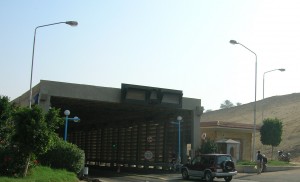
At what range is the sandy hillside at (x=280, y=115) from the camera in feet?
236

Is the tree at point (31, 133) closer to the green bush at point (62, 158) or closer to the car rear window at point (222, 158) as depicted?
the green bush at point (62, 158)

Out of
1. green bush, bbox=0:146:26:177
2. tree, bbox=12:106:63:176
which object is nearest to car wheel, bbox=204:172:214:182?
tree, bbox=12:106:63:176

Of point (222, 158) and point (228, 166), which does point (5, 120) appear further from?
point (228, 166)

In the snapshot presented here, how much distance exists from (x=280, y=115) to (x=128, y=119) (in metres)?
66.7

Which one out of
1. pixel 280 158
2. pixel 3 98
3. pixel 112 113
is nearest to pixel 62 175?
pixel 3 98

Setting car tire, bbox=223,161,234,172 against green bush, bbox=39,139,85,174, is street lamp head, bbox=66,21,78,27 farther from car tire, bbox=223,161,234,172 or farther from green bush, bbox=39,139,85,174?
car tire, bbox=223,161,234,172

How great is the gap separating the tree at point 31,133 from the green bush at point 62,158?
511 cm

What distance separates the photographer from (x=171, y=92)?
118 ft

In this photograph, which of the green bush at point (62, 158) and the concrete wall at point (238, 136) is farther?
the concrete wall at point (238, 136)

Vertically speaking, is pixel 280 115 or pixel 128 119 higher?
pixel 280 115

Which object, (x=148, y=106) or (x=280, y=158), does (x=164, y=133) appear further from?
(x=280, y=158)

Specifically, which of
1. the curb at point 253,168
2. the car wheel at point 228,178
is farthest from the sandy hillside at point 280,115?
the car wheel at point 228,178

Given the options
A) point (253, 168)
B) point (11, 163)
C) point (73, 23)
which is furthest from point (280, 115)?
point (11, 163)

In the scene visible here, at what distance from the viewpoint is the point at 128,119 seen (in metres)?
48.9
